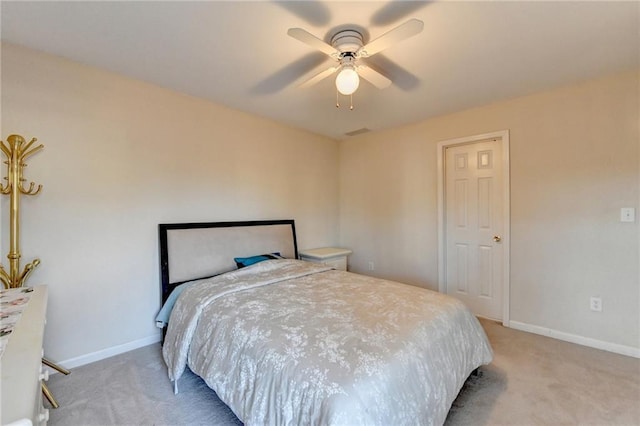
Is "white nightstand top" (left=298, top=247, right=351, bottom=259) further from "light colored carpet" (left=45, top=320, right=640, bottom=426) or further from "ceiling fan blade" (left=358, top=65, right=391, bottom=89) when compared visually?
"ceiling fan blade" (left=358, top=65, right=391, bottom=89)

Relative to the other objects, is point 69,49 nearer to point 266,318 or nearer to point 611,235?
point 266,318

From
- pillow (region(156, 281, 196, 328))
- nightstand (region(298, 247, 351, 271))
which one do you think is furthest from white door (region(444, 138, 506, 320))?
pillow (region(156, 281, 196, 328))

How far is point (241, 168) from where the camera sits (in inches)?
135

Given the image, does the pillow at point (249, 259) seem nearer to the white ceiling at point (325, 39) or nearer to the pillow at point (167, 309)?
the pillow at point (167, 309)

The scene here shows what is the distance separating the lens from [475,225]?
3.42 m

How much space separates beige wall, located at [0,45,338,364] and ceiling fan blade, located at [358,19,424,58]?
201 centimetres

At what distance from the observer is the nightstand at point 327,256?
387 centimetres

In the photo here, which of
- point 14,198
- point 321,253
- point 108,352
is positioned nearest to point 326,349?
point 108,352

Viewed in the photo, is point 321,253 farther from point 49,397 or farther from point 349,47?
point 49,397

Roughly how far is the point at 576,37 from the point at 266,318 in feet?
9.16

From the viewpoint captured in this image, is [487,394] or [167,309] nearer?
[487,394]

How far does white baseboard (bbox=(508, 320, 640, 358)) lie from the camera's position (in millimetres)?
2469

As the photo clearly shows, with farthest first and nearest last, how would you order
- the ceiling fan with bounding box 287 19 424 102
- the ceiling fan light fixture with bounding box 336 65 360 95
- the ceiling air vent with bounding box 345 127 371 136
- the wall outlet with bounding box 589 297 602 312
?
the ceiling air vent with bounding box 345 127 371 136 → the wall outlet with bounding box 589 297 602 312 → the ceiling fan light fixture with bounding box 336 65 360 95 → the ceiling fan with bounding box 287 19 424 102

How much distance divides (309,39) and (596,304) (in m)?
3.34
